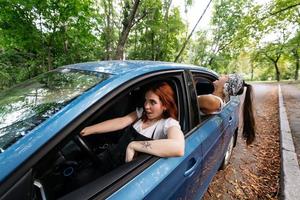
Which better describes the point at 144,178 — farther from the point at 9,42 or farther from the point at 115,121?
the point at 9,42

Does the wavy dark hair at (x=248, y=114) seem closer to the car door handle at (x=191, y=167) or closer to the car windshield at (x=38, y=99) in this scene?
the car door handle at (x=191, y=167)

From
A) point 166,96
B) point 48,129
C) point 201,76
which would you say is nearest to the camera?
point 48,129

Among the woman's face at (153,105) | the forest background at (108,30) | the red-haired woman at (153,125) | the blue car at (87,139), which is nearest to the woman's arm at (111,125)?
the red-haired woman at (153,125)

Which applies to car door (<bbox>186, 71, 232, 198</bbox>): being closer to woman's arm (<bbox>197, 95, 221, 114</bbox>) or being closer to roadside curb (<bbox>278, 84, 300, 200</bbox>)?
woman's arm (<bbox>197, 95, 221, 114</bbox>)

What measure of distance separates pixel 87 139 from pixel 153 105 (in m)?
0.75

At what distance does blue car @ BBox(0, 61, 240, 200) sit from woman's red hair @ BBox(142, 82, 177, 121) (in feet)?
0.23

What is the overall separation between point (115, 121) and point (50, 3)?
5.16 metres

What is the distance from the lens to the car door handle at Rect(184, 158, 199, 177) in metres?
1.67

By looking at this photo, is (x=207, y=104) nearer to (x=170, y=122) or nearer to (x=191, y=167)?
(x=170, y=122)

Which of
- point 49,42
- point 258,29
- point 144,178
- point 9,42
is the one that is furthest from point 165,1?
point 144,178

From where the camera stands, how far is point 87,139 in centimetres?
208

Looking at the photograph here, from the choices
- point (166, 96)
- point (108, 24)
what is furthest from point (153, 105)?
point (108, 24)

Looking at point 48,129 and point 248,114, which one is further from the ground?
point 48,129

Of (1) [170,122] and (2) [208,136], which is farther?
(2) [208,136]
